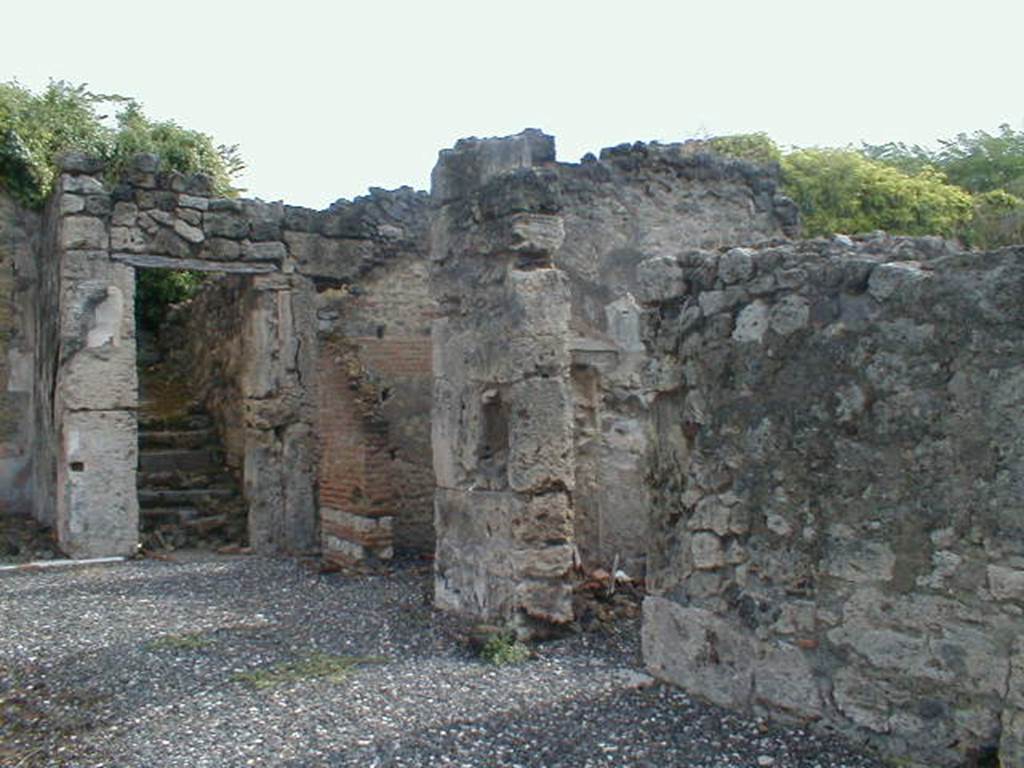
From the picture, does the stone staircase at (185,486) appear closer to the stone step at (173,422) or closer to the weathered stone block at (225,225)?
the stone step at (173,422)

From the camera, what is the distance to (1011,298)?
350cm

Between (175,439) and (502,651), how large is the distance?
728 centimetres

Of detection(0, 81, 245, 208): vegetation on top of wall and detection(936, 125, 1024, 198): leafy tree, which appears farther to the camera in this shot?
detection(936, 125, 1024, 198): leafy tree

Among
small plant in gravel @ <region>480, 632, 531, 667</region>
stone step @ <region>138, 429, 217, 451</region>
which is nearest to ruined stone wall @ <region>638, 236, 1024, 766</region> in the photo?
small plant in gravel @ <region>480, 632, 531, 667</region>

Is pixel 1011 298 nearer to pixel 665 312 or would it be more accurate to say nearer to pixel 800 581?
pixel 800 581

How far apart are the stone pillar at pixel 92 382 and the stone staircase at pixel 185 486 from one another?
732 mm

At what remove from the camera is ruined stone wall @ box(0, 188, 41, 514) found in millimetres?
11938

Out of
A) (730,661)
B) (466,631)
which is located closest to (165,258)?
(466,631)

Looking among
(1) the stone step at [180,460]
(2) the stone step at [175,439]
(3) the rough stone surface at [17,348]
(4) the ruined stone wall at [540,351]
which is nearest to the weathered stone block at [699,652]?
(4) the ruined stone wall at [540,351]

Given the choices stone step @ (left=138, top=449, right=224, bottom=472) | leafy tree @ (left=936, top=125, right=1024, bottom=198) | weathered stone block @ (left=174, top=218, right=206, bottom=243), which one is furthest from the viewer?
leafy tree @ (left=936, top=125, right=1024, bottom=198)

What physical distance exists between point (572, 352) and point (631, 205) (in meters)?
1.61

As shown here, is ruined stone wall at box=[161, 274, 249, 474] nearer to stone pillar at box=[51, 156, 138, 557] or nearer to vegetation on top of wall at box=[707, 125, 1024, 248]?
stone pillar at box=[51, 156, 138, 557]

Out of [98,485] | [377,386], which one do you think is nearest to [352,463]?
[377,386]

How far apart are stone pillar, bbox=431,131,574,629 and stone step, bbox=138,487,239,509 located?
4.74 m
